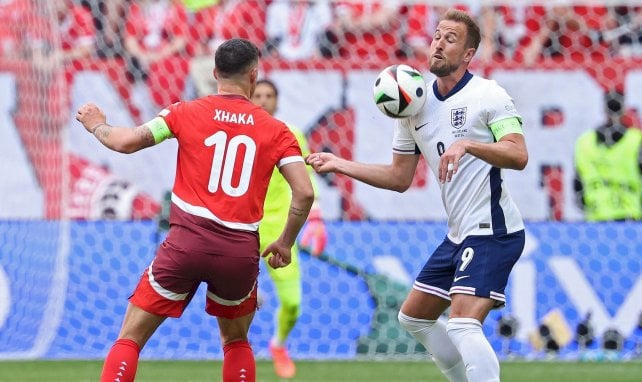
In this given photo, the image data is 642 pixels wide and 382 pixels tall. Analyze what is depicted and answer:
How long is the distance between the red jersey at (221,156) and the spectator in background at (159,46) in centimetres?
659

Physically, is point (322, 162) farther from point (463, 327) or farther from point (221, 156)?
point (463, 327)

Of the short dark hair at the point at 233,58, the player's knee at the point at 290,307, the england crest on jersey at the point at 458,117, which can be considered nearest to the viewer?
the short dark hair at the point at 233,58

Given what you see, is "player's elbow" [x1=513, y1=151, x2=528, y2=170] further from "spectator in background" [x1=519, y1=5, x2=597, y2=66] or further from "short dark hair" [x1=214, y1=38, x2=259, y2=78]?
"spectator in background" [x1=519, y1=5, x2=597, y2=66]

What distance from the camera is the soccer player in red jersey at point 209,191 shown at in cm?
620

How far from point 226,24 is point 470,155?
22.4 ft

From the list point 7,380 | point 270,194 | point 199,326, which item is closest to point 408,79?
point 270,194

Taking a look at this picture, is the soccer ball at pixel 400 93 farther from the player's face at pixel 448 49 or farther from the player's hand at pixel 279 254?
the player's hand at pixel 279 254

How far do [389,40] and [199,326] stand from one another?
3907mm

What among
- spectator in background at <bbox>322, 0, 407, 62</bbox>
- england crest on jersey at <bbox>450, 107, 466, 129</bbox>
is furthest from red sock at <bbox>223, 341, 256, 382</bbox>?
spectator in background at <bbox>322, 0, 407, 62</bbox>

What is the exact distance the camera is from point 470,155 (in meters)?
6.72

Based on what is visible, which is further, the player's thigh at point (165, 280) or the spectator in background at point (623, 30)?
the spectator in background at point (623, 30)

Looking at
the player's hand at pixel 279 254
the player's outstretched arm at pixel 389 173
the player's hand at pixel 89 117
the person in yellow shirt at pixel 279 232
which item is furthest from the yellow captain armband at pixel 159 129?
the person in yellow shirt at pixel 279 232

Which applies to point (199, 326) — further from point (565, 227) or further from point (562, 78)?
point (562, 78)

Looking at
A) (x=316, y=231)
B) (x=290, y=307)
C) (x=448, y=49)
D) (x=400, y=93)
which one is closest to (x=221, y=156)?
(x=400, y=93)
